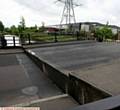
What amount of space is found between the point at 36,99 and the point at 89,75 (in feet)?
4.00

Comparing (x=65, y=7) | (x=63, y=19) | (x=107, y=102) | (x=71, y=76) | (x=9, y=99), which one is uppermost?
(x=65, y=7)

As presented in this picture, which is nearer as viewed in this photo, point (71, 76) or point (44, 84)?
point (71, 76)

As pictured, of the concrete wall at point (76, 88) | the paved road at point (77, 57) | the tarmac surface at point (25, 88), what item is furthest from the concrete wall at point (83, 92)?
the paved road at point (77, 57)

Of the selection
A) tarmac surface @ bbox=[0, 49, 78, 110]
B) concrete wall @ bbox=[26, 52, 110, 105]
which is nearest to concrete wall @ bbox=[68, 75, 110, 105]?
concrete wall @ bbox=[26, 52, 110, 105]

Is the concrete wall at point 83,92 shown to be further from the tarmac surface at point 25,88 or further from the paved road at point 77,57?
the paved road at point 77,57

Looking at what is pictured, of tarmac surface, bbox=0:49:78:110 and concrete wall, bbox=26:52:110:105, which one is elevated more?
concrete wall, bbox=26:52:110:105

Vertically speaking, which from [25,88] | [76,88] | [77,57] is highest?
[77,57]

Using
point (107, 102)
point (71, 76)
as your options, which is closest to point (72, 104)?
point (71, 76)

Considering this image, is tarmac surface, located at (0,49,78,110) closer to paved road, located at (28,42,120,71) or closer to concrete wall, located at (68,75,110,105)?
concrete wall, located at (68,75,110,105)

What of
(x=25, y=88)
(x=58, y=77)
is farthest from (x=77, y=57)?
(x=25, y=88)

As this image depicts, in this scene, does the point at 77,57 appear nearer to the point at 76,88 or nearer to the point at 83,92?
the point at 76,88

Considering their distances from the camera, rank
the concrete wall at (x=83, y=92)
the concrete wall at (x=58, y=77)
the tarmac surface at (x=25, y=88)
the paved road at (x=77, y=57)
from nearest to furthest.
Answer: the concrete wall at (x=83, y=92) → the tarmac surface at (x=25, y=88) → the concrete wall at (x=58, y=77) → the paved road at (x=77, y=57)

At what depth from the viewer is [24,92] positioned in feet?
12.0

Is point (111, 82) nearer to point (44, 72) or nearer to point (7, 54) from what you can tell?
point (44, 72)
